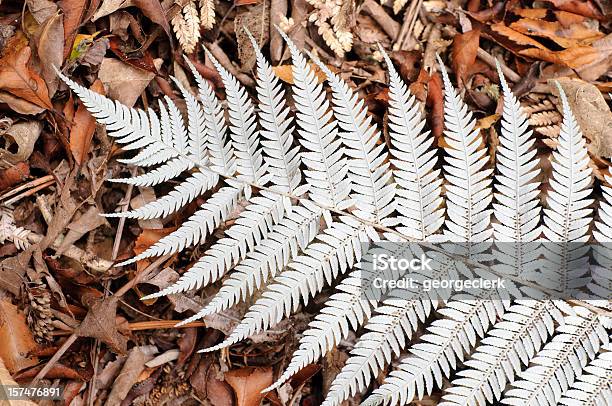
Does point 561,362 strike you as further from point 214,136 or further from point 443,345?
point 214,136

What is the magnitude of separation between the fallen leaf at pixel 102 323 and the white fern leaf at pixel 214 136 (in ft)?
2.71

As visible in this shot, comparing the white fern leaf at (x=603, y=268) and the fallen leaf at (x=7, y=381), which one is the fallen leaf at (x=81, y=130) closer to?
the fallen leaf at (x=7, y=381)

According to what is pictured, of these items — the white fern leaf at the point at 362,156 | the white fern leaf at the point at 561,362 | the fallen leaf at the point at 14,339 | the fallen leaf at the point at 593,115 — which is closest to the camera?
the white fern leaf at the point at 561,362

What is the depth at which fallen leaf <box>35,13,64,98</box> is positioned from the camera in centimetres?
264

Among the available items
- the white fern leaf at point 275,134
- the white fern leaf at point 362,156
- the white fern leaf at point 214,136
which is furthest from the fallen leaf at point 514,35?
the white fern leaf at point 214,136

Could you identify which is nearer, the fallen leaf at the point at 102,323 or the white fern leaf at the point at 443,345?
the white fern leaf at the point at 443,345

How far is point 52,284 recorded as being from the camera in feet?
9.05

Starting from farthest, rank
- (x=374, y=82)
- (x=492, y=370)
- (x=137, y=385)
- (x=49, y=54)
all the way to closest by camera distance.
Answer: (x=374, y=82) < (x=137, y=385) < (x=49, y=54) < (x=492, y=370)

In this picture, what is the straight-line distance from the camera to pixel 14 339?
2668 mm

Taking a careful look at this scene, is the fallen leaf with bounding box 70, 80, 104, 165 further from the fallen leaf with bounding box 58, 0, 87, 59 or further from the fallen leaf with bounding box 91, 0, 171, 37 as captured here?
the fallen leaf with bounding box 91, 0, 171, 37

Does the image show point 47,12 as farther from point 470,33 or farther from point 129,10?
point 470,33

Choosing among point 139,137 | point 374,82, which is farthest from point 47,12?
point 374,82

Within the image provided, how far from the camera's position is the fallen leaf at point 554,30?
307 cm

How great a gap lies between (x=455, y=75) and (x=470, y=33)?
22 cm
